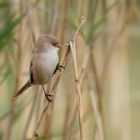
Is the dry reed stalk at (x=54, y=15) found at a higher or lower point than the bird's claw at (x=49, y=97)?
higher

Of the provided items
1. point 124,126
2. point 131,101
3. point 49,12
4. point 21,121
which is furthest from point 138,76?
point 49,12

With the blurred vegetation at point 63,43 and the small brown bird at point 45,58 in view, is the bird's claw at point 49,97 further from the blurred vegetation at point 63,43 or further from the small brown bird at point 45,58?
the blurred vegetation at point 63,43

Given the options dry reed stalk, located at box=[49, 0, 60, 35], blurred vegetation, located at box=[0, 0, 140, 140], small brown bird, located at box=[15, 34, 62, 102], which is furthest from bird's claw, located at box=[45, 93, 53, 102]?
dry reed stalk, located at box=[49, 0, 60, 35]

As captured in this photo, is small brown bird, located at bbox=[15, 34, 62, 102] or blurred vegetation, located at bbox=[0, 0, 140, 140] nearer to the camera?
→ small brown bird, located at bbox=[15, 34, 62, 102]

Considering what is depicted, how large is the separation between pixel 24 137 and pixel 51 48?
1.76 ft

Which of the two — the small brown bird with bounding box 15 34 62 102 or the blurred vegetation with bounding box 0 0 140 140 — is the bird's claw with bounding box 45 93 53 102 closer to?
the small brown bird with bounding box 15 34 62 102

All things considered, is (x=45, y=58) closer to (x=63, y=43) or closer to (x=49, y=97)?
(x=49, y=97)

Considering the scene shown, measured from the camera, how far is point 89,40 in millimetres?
1587

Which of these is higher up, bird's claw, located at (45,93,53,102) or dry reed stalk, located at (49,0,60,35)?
dry reed stalk, located at (49,0,60,35)

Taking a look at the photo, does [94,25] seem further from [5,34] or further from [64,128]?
[64,128]

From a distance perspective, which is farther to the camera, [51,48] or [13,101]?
[13,101]

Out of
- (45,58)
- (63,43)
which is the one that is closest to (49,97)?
(45,58)

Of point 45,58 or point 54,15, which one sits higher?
point 54,15

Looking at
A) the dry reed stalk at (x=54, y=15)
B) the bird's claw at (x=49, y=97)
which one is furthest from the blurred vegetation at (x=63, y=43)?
the bird's claw at (x=49, y=97)
